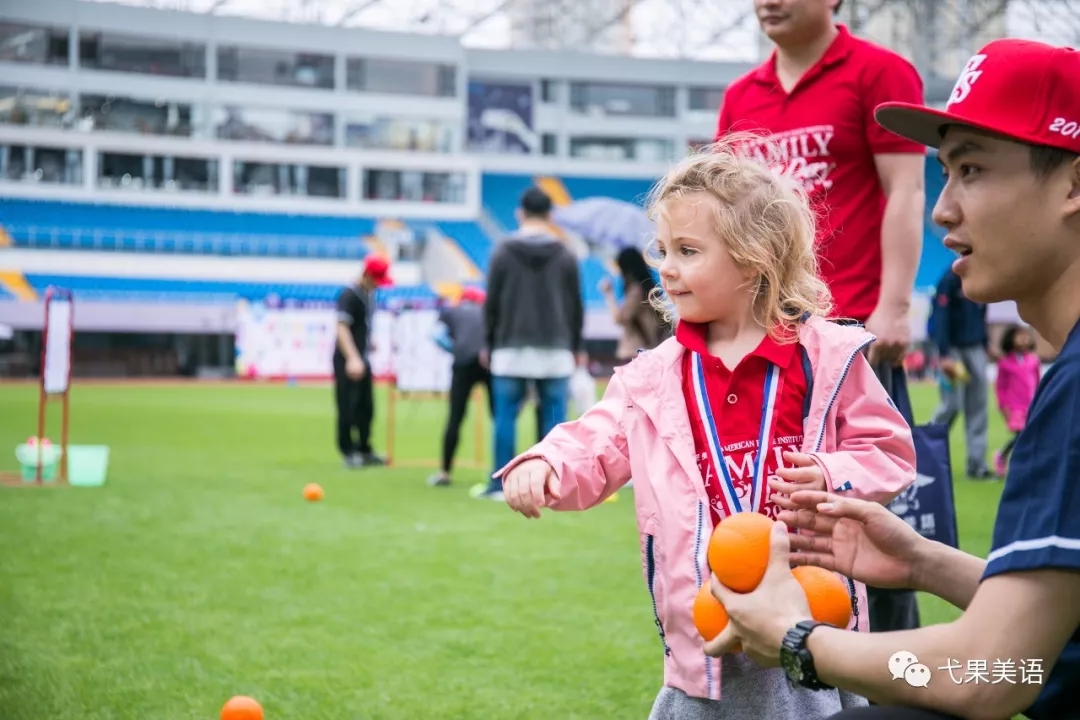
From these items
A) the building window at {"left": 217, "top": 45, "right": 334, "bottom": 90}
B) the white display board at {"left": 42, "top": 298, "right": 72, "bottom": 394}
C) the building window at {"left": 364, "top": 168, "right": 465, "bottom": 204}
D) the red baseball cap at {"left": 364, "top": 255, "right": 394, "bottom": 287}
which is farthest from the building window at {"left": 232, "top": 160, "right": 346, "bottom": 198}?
the white display board at {"left": 42, "top": 298, "right": 72, "bottom": 394}

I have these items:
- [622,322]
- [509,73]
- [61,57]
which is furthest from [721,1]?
[622,322]

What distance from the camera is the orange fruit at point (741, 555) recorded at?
5.65ft

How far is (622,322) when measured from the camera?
967 cm

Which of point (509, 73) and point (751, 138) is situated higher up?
point (509, 73)

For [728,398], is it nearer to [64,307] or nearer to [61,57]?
[64,307]

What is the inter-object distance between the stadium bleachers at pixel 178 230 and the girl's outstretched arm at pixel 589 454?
1615 inches

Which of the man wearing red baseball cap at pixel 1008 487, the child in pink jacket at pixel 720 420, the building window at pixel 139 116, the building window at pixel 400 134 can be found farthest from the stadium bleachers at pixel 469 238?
the man wearing red baseball cap at pixel 1008 487

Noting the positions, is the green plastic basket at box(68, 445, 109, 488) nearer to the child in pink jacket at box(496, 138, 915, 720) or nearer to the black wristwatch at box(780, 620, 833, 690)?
the child in pink jacket at box(496, 138, 915, 720)

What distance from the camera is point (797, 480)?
205 cm

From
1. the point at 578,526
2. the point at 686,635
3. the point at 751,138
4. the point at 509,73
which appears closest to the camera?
the point at 686,635

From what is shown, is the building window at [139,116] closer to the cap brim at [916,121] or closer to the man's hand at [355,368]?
the man's hand at [355,368]

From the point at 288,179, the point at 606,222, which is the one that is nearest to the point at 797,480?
the point at 606,222

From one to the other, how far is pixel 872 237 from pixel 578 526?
4235mm

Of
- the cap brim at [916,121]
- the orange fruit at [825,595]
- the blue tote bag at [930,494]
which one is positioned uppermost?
the cap brim at [916,121]
